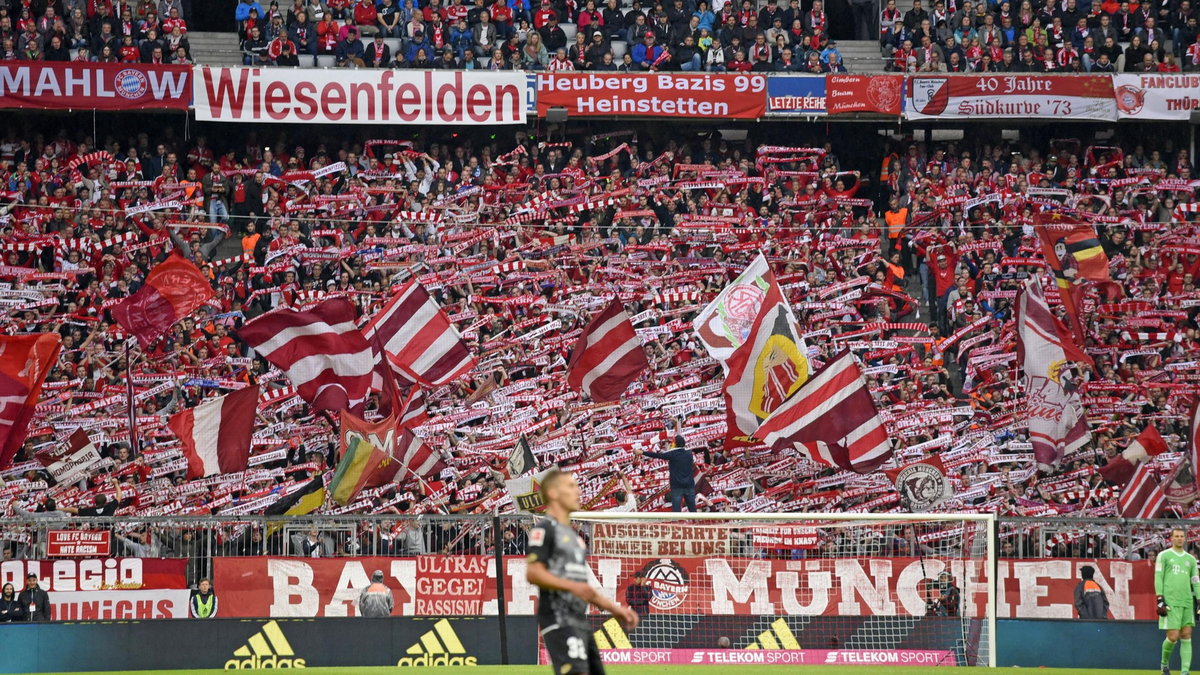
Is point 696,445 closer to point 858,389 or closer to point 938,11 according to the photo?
point 858,389

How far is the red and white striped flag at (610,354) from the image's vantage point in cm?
2353

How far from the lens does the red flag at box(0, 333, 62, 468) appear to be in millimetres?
20828

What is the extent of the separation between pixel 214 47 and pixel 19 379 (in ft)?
43.6

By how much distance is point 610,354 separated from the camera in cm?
2359

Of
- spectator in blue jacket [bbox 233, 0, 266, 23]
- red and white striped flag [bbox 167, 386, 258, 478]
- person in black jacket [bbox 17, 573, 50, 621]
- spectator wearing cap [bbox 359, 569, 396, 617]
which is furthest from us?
spectator in blue jacket [bbox 233, 0, 266, 23]

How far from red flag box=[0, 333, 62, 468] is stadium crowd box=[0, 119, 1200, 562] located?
1.36 m

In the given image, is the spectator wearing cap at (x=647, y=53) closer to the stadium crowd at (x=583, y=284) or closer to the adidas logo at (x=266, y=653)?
the stadium crowd at (x=583, y=284)

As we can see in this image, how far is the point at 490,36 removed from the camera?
104ft

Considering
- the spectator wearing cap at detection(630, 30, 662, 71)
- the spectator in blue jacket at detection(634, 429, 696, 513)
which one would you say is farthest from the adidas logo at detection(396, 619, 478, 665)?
the spectator wearing cap at detection(630, 30, 662, 71)

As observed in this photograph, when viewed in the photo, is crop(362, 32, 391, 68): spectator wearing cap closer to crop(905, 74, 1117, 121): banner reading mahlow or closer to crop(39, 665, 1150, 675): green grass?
crop(905, 74, 1117, 121): banner reading mahlow

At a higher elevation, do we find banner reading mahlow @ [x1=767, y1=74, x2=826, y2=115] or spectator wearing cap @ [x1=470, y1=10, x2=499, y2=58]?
spectator wearing cap @ [x1=470, y1=10, x2=499, y2=58]

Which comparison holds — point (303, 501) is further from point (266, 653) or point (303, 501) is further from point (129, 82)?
point (129, 82)

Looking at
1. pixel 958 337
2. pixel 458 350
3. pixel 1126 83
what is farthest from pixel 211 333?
pixel 1126 83

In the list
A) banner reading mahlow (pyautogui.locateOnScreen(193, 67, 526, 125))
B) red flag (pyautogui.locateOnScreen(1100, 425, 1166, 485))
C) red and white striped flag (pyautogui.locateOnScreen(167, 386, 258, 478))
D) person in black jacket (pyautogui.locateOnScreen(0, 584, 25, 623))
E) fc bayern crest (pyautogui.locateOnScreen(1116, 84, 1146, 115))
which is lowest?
person in black jacket (pyautogui.locateOnScreen(0, 584, 25, 623))
